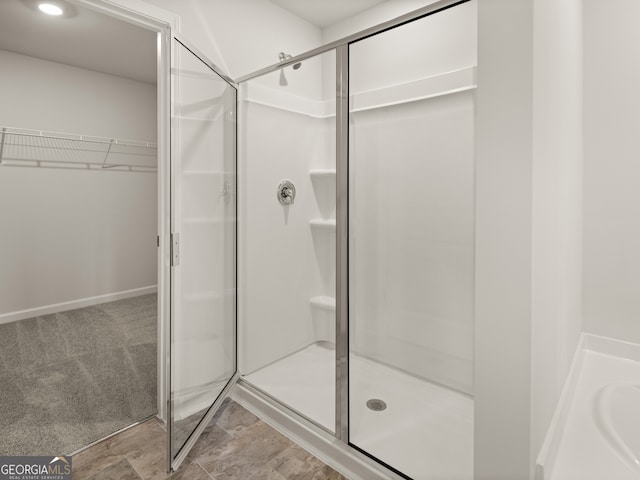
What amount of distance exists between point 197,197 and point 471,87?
4.66 ft

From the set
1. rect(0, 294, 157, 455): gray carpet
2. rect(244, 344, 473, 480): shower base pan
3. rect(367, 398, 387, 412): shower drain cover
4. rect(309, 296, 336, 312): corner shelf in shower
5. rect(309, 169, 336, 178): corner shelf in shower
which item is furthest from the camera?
rect(309, 296, 336, 312): corner shelf in shower

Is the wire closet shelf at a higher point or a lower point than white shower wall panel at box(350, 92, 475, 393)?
higher

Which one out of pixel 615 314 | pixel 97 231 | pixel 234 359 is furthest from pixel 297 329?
pixel 97 231

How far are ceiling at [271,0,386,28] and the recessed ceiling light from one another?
1469 millimetres

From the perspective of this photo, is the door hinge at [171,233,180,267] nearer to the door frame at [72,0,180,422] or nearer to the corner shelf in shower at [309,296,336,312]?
the door frame at [72,0,180,422]

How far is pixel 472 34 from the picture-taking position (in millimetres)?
1698

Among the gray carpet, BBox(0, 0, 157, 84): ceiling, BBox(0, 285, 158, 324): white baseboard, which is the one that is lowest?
the gray carpet

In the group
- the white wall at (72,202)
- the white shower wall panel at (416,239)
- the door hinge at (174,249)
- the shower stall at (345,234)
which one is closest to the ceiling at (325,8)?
the shower stall at (345,234)

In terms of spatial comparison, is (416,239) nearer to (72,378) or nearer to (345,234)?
(345,234)

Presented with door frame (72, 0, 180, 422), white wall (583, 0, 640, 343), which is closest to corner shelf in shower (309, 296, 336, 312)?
door frame (72, 0, 180, 422)

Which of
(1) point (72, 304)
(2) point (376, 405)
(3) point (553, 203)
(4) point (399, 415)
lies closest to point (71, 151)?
(1) point (72, 304)

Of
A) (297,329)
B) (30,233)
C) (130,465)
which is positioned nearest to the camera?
(130,465)

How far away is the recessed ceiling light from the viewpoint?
7.93ft

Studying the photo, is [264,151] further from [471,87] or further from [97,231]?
[97,231]
